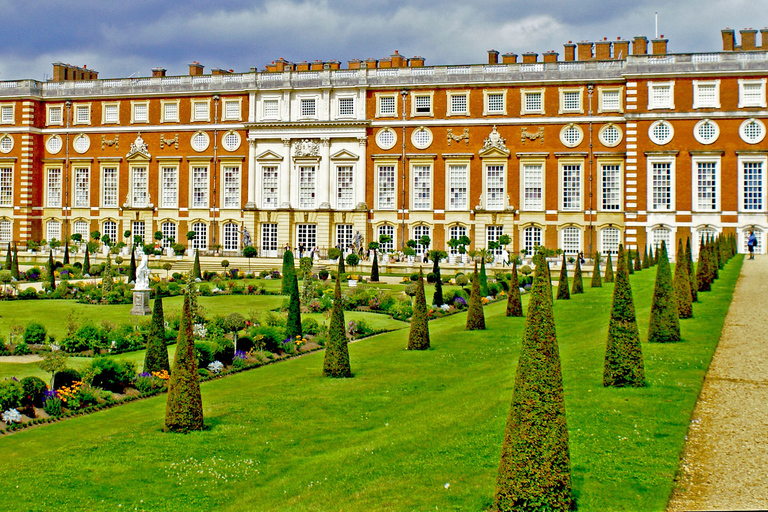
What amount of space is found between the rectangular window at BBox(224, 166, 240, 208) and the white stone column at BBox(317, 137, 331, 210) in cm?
571

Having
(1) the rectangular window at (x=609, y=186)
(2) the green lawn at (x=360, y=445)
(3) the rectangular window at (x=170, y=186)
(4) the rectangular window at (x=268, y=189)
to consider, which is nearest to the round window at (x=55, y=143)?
(3) the rectangular window at (x=170, y=186)

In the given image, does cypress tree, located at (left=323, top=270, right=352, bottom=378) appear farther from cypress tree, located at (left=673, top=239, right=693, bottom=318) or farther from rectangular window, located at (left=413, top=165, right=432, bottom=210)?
rectangular window, located at (left=413, top=165, right=432, bottom=210)

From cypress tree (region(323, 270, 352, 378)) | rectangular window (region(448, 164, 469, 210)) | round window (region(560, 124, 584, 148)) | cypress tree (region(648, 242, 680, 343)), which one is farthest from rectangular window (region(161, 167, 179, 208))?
cypress tree (region(648, 242, 680, 343))

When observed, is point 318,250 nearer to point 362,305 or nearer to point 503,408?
point 362,305

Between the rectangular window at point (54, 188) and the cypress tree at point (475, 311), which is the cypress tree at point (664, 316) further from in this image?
the rectangular window at point (54, 188)

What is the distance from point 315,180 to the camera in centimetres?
4988

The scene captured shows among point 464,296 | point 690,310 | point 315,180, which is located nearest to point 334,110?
point 315,180

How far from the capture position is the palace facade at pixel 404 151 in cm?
4256

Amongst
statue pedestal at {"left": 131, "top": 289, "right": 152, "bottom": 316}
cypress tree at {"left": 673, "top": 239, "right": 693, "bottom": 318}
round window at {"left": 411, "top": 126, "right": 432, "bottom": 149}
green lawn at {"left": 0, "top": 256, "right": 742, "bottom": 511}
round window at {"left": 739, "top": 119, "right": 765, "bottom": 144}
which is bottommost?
green lawn at {"left": 0, "top": 256, "right": 742, "bottom": 511}

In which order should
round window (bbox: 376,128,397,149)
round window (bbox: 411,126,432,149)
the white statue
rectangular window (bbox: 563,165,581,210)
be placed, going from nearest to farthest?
1. the white statue
2. rectangular window (bbox: 563,165,581,210)
3. round window (bbox: 411,126,432,149)
4. round window (bbox: 376,128,397,149)

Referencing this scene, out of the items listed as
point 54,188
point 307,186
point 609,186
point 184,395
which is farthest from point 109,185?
point 184,395

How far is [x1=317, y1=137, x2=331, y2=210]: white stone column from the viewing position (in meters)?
49.3

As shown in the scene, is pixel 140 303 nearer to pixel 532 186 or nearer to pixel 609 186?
pixel 532 186

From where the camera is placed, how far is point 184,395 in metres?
12.5
